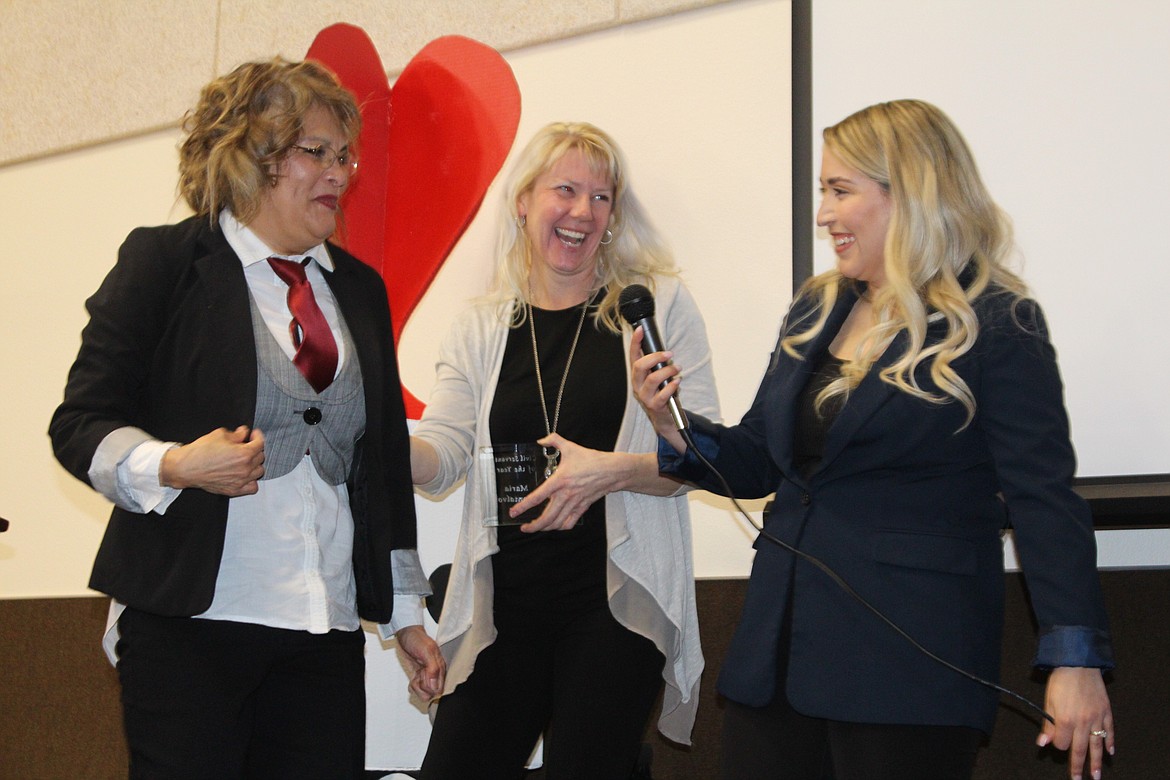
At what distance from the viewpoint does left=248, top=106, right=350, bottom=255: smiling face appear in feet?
5.92

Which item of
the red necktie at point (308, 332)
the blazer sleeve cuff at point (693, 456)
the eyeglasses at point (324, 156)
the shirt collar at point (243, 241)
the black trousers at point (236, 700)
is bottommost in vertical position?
the black trousers at point (236, 700)

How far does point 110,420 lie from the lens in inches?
61.0

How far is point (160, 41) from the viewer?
4035mm

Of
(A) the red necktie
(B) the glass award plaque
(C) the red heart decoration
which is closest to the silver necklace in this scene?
(B) the glass award plaque

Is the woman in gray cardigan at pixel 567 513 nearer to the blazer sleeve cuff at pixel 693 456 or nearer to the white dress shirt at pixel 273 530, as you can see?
the blazer sleeve cuff at pixel 693 456

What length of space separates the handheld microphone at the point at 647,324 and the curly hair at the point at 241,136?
633 mm

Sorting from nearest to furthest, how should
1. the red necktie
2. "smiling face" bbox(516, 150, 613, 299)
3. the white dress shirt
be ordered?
the white dress shirt < the red necktie < "smiling face" bbox(516, 150, 613, 299)

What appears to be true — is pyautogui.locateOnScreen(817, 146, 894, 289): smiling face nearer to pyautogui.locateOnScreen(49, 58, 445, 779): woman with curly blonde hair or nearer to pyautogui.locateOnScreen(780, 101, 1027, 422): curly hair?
pyautogui.locateOnScreen(780, 101, 1027, 422): curly hair

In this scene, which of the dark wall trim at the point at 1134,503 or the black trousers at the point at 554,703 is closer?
the black trousers at the point at 554,703

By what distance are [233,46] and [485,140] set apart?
1180 millimetres

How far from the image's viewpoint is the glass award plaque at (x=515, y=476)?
2.21 metres

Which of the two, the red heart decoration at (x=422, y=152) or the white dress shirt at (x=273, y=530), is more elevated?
the red heart decoration at (x=422, y=152)

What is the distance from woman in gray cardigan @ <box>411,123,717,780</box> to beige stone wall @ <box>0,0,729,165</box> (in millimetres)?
925

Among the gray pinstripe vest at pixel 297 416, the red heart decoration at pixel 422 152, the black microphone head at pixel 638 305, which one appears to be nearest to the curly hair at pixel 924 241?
the black microphone head at pixel 638 305
